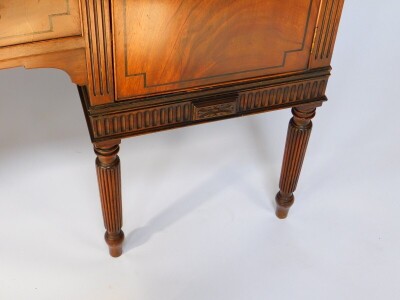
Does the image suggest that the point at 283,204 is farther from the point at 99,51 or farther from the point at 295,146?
the point at 99,51

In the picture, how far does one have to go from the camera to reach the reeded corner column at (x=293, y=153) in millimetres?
1241

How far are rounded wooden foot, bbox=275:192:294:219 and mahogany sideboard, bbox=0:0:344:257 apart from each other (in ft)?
0.83

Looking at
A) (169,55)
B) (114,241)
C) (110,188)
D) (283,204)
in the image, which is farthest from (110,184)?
(283,204)

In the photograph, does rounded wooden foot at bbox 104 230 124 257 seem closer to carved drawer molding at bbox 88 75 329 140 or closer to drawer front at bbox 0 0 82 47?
carved drawer molding at bbox 88 75 329 140

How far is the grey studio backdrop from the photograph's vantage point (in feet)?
4.27

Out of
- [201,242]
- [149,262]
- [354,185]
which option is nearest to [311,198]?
[354,185]

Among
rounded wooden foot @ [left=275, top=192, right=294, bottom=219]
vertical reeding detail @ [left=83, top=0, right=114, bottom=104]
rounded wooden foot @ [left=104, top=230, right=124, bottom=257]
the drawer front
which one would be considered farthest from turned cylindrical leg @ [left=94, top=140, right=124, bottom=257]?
rounded wooden foot @ [left=275, top=192, right=294, bottom=219]

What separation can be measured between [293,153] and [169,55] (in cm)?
40

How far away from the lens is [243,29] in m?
1.05

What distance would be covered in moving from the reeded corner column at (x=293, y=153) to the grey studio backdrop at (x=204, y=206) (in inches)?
2.2

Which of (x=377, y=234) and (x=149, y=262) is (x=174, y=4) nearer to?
(x=149, y=262)

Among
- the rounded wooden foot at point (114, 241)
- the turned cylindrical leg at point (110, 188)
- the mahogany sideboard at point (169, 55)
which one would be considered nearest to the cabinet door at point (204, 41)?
the mahogany sideboard at point (169, 55)

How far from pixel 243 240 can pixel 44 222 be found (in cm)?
43

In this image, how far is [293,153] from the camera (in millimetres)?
1304
